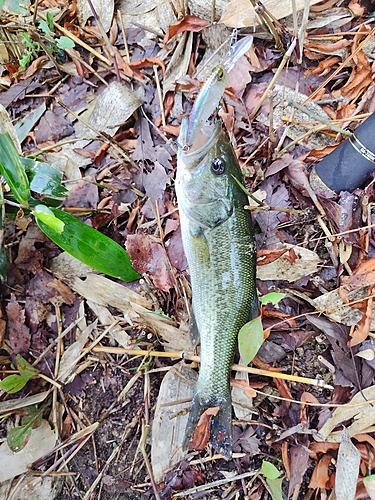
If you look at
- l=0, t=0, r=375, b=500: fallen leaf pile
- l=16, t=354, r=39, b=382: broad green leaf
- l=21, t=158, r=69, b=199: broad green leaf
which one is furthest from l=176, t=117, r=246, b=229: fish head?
l=16, t=354, r=39, b=382: broad green leaf

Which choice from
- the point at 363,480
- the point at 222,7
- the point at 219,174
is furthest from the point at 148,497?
the point at 222,7

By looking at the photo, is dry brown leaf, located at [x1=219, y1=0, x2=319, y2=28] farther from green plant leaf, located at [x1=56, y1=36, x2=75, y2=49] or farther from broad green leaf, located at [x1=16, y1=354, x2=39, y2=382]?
broad green leaf, located at [x1=16, y1=354, x2=39, y2=382]

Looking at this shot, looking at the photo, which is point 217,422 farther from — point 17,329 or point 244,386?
point 17,329

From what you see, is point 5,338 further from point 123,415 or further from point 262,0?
point 262,0

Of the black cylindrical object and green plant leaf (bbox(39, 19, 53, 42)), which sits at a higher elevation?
green plant leaf (bbox(39, 19, 53, 42))

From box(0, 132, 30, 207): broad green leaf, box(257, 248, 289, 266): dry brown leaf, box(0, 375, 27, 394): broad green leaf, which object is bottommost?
box(0, 375, 27, 394): broad green leaf

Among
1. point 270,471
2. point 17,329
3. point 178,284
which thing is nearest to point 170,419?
point 270,471

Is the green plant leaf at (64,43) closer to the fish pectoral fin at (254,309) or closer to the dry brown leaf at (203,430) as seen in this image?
the fish pectoral fin at (254,309)
